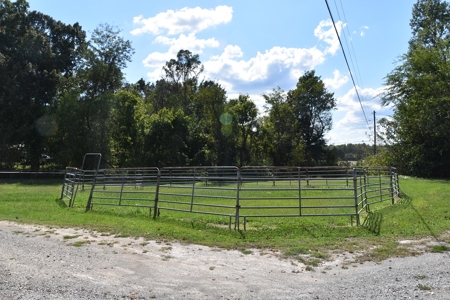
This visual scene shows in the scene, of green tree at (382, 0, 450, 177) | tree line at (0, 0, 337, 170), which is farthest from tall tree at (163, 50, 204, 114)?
green tree at (382, 0, 450, 177)

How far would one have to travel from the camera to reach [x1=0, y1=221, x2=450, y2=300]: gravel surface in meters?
4.82

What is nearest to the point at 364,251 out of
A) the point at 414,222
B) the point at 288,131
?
the point at 414,222

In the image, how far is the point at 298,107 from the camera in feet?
176

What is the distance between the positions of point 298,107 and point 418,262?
161ft

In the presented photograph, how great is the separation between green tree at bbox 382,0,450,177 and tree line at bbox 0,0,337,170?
42.3 ft

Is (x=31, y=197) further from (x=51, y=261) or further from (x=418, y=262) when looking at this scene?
(x=418, y=262)

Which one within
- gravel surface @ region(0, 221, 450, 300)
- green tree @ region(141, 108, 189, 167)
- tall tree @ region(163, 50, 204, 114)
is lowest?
gravel surface @ region(0, 221, 450, 300)

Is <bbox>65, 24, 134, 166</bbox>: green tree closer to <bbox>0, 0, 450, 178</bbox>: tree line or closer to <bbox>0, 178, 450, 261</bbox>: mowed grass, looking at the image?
<bbox>0, 0, 450, 178</bbox>: tree line

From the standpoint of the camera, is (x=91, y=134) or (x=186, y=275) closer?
(x=186, y=275)

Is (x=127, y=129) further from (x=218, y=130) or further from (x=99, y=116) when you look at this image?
(x=218, y=130)

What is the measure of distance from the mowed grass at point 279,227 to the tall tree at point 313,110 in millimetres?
41911

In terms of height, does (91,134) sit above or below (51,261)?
above

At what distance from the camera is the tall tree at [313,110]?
177ft

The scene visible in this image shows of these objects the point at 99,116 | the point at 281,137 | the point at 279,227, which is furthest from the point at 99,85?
the point at 279,227
